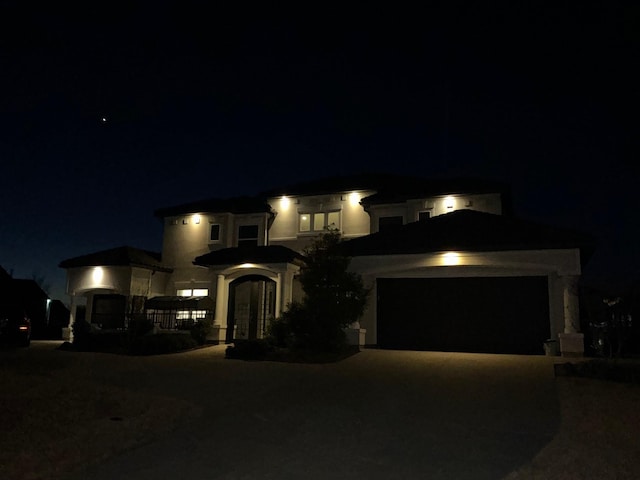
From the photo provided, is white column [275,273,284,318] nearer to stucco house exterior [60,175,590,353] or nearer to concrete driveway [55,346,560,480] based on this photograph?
stucco house exterior [60,175,590,353]

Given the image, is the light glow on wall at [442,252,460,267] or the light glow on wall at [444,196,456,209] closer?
the light glow on wall at [442,252,460,267]

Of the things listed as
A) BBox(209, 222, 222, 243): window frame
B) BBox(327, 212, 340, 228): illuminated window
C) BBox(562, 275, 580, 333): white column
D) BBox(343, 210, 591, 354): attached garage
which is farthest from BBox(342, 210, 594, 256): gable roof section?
BBox(209, 222, 222, 243): window frame

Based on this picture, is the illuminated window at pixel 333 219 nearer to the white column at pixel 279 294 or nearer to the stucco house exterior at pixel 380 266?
the stucco house exterior at pixel 380 266

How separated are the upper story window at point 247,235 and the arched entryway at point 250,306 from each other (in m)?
3.80

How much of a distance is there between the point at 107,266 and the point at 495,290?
691 inches

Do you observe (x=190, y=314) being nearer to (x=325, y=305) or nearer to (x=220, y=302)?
(x=220, y=302)

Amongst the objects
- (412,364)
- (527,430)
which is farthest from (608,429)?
(412,364)

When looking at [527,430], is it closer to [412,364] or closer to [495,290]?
[412,364]

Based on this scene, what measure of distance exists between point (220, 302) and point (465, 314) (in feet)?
30.9

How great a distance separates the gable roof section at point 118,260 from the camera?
79.8 ft

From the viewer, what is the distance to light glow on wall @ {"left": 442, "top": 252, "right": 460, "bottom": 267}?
16.8 metres

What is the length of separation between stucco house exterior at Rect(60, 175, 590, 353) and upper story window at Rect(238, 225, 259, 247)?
5 centimetres

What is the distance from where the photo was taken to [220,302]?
20.8 meters

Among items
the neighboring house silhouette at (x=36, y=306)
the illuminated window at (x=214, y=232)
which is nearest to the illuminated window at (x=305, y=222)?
the illuminated window at (x=214, y=232)
